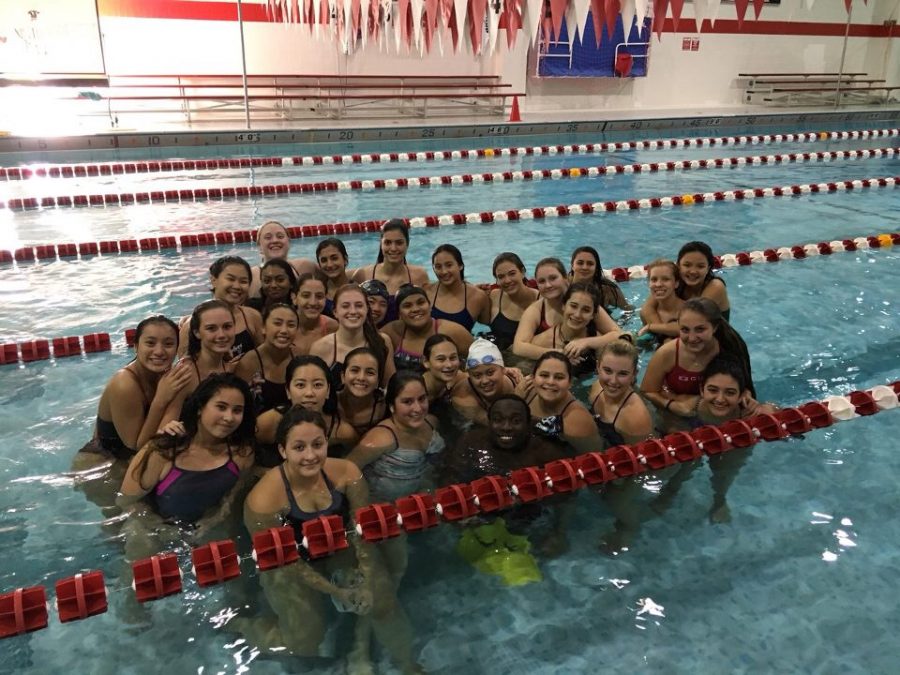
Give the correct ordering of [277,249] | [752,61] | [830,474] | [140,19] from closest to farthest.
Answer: [830,474] → [277,249] → [140,19] → [752,61]

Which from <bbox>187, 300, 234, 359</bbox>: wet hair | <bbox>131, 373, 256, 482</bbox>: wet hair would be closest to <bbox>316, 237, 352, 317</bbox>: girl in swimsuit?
<bbox>187, 300, 234, 359</bbox>: wet hair

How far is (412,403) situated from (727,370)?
53.4 inches

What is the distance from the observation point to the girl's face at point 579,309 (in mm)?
3781

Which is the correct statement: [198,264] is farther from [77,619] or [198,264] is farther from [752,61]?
[752,61]

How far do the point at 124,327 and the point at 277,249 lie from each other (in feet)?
4.74

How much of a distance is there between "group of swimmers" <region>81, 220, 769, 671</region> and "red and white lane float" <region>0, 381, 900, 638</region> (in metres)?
0.09

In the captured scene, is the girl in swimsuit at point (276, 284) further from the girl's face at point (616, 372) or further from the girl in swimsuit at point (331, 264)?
the girl's face at point (616, 372)

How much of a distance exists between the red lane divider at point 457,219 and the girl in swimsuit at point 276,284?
3.34m

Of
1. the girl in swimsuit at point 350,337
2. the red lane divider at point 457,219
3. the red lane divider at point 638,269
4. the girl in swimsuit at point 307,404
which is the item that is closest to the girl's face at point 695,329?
the girl in swimsuit at point 350,337

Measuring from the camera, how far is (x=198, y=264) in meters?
6.58

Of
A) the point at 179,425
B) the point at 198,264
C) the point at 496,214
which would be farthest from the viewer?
the point at 496,214

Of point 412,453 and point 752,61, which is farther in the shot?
point 752,61

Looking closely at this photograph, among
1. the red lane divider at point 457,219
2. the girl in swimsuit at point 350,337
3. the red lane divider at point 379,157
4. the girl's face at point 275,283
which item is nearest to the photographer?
the girl in swimsuit at point 350,337

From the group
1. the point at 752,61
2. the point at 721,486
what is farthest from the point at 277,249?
the point at 752,61
